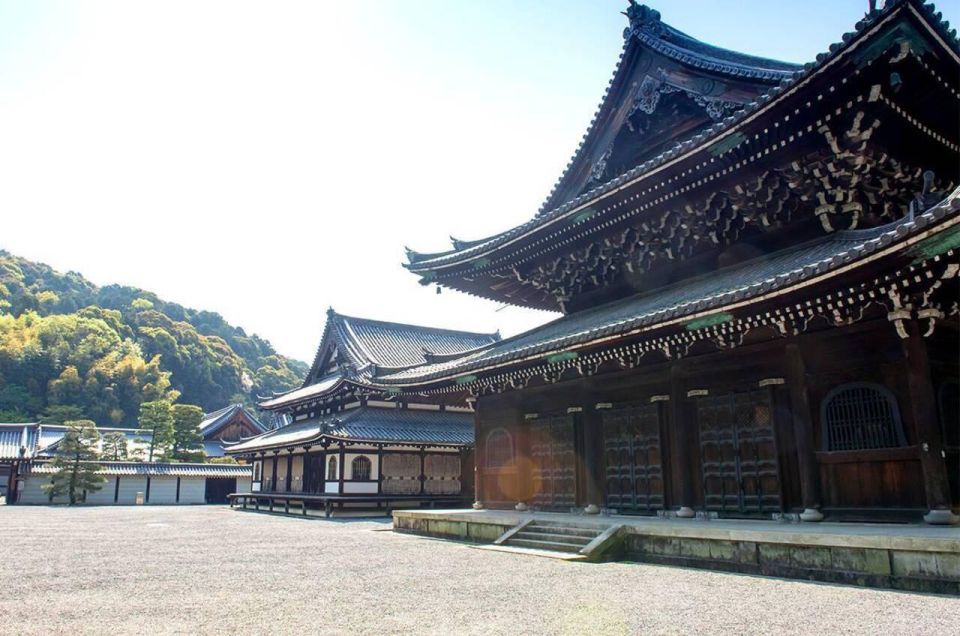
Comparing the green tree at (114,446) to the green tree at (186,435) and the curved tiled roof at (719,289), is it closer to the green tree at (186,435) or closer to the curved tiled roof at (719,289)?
the green tree at (186,435)

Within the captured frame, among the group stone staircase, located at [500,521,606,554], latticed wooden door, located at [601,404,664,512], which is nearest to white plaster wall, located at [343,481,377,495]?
stone staircase, located at [500,521,606,554]

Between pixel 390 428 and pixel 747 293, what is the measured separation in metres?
22.9

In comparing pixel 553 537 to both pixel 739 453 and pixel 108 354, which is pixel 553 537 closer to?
pixel 739 453

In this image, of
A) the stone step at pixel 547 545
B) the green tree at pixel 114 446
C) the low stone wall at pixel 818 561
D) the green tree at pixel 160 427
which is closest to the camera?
the low stone wall at pixel 818 561

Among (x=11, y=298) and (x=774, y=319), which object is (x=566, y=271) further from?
(x=11, y=298)

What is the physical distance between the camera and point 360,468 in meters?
29.7

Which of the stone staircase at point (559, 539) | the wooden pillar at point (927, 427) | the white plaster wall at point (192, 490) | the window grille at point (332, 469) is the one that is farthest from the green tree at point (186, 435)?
the wooden pillar at point (927, 427)

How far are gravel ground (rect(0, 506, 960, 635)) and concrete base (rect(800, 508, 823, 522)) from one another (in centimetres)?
214

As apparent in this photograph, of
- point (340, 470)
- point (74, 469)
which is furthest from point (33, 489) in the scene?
point (340, 470)

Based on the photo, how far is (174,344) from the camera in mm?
107750

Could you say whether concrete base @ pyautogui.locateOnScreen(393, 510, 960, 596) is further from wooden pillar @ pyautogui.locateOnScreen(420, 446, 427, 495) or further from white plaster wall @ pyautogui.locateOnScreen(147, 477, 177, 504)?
white plaster wall @ pyautogui.locateOnScreen(147, 477, 177, 504)

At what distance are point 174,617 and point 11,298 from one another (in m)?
134

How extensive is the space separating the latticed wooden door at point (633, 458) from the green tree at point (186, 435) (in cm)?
4622

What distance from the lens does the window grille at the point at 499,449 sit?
A: 722 inches
